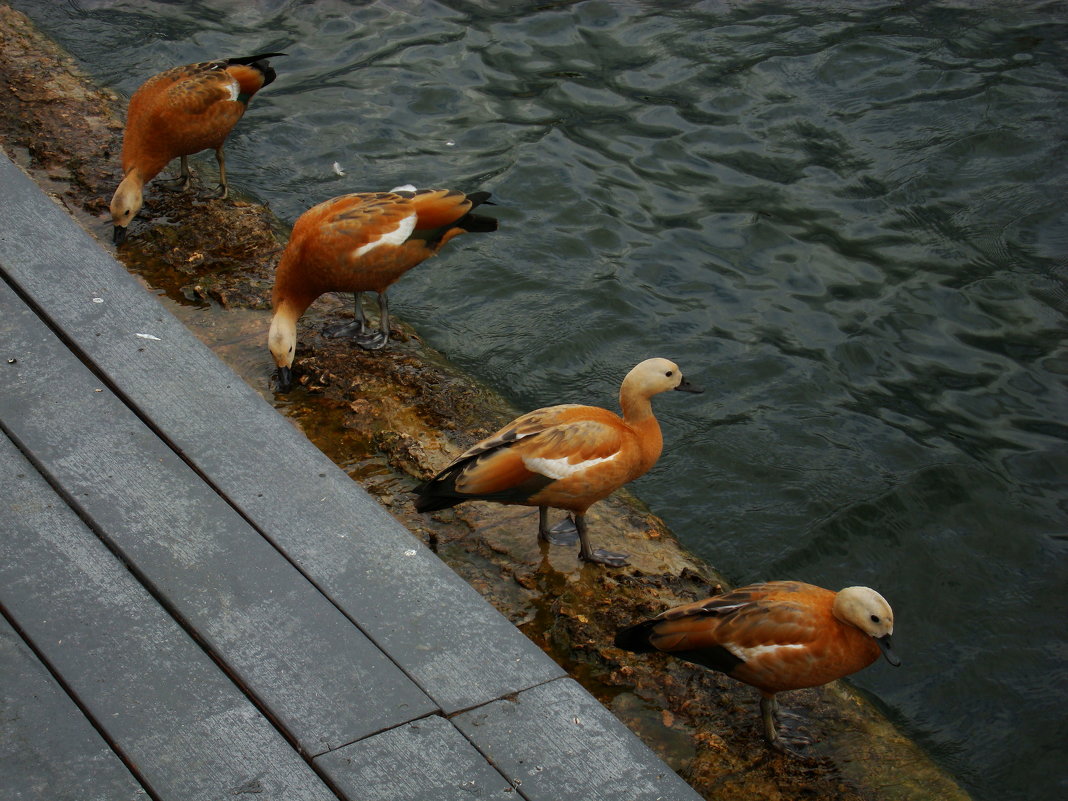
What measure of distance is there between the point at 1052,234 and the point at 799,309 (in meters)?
1.73

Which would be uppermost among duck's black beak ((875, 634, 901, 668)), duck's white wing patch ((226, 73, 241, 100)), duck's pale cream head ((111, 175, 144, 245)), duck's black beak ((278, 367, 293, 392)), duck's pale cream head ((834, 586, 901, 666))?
duck's white wing patch ((226, 73, 241, 100))

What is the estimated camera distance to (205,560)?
8.93ft

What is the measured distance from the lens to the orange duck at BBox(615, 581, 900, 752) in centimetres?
354

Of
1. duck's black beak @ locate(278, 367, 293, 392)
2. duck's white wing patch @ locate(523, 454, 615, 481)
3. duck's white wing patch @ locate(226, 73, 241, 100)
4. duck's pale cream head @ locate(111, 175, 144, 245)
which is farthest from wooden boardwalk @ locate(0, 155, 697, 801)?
duck's white wing patch @ locate(226, 73, 241, 100)

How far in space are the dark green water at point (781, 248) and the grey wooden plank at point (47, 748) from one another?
3.00 metres

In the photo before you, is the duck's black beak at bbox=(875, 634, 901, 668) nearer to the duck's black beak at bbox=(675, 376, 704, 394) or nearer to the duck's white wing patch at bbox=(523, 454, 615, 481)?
the duck's white wing patch at bbox=(523, 454, 615, 481)

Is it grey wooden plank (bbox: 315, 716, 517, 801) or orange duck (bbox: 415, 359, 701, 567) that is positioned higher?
grey wooden plank (bbox: 315, 716, 517, 801)

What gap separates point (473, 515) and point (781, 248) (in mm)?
3309

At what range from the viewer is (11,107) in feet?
22.5

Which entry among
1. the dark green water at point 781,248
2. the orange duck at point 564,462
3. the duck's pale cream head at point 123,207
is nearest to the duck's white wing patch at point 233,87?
the dark green water at point 781,248

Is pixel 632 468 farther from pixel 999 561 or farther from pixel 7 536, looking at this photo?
pixel 7 536

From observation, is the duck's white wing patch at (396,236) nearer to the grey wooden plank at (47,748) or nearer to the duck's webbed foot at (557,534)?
the duck's webbed foot at (557,534)

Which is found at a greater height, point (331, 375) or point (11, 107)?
point (11, 107)

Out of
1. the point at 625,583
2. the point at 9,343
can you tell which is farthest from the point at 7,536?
the point at 625,583
